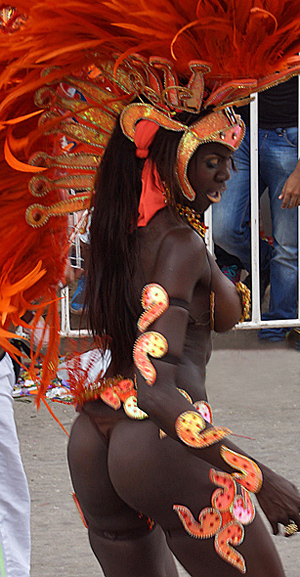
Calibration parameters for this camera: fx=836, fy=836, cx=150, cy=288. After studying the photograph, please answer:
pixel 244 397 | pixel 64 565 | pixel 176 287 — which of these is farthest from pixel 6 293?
pixel 244 397

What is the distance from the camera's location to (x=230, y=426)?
4.65m

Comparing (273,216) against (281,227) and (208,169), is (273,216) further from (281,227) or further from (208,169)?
(208,169)

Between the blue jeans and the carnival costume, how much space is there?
11.9 feet

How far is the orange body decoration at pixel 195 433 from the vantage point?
1764 mm

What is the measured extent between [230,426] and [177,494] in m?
2.82

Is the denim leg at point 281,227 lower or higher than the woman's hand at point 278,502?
higher

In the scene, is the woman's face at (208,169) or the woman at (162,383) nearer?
the woman at (162,383)

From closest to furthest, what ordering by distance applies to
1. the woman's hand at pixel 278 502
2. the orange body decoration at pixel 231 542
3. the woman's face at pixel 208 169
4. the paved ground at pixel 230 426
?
1. the woman's hand at pixel 278 502
2. the orange body decoration at pixel 231 542
3. the woman's face at pixel 208 169
4. the paved ground at pixel 230 426

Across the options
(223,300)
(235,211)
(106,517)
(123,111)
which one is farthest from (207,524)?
(235,211)

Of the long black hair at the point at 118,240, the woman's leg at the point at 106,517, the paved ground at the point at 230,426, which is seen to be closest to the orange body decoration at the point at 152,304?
the long black hair at the point at 118,240

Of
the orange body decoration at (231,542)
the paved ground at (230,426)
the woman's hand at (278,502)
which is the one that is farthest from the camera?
the paved ground at (230,426)

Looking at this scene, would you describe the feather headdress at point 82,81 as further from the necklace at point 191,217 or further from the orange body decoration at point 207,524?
the orange body decoration at point 207,524

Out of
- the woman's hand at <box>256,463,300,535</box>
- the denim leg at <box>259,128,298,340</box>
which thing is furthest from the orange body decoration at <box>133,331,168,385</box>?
the denim leg at <box>259,128,298,340</box>

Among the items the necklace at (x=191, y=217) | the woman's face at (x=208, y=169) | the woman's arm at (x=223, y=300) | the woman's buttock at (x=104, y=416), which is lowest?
the woman's buttock at (x=104, y=416)
